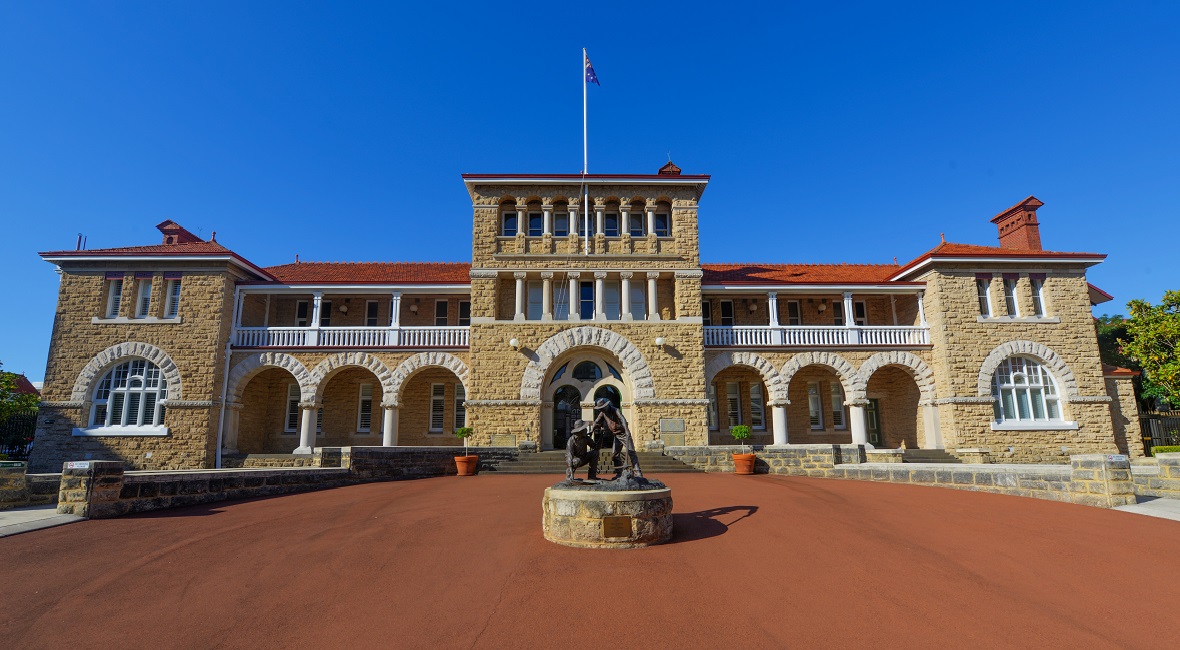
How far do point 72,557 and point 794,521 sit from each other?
8869 mm

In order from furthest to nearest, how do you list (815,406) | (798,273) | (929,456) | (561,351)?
(798,273) < (815,406) < (561,351) < (929,456)

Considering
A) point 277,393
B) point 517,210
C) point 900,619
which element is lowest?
point 900,619

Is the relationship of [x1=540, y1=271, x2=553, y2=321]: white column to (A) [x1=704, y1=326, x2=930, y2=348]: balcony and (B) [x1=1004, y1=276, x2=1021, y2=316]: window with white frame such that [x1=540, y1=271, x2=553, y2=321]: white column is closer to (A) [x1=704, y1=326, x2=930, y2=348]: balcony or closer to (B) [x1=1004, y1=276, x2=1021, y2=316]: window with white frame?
(A) [x1=704, y1=326, x2=930, y2=348]: balcony

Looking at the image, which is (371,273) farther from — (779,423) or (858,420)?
(858,420)

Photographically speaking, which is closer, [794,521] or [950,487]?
[794,521]

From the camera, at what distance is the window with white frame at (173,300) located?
62.5 ft

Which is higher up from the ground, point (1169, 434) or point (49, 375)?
point (49, 375)

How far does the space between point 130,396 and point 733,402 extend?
2068 centimetres

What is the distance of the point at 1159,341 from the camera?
62.5ft

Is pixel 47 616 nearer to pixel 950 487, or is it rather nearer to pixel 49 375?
pixel 950 487

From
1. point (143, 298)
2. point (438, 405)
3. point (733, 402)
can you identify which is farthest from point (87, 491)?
point (733, 402)

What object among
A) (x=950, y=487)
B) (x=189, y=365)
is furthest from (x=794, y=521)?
(x=189, y=365)

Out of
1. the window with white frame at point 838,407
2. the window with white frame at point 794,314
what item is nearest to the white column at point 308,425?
the window with white frame at point 794,314

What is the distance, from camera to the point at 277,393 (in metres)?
21.1
